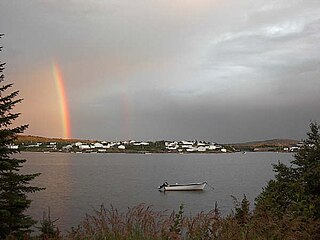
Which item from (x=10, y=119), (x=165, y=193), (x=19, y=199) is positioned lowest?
(x=165, y=193)

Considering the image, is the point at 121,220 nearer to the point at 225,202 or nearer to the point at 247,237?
the point at 247,237

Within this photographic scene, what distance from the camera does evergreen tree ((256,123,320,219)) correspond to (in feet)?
Result: 39.5

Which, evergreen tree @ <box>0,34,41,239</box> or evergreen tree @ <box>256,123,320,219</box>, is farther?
evergreen tree @ <box>0,34,41,239</box>

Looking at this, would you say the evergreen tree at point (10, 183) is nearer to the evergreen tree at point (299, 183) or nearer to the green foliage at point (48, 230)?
the green foliage at point (48, 230)

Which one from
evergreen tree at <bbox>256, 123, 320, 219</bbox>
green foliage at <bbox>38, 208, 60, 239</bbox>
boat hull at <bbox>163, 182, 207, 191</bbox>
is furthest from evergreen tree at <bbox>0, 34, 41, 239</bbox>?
boat hull at <bbox>163, 182, 207, 191</bbox>

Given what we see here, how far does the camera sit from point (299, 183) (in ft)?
43.9

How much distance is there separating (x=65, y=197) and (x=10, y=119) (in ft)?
129

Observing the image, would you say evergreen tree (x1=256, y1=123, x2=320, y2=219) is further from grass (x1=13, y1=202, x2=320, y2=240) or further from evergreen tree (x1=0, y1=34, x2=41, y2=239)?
evergreen tree (x1=0, y1=34, x2=41, y2=239)

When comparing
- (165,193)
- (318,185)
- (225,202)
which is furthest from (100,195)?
(318,185)

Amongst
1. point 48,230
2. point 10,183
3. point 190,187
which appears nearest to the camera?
point 48,230

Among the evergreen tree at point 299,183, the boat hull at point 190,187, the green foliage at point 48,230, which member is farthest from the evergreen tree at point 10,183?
the boat hull at point 190,187

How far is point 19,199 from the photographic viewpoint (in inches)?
667

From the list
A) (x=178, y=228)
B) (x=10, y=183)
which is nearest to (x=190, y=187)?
(x=10, y=183)

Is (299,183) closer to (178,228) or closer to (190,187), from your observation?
(178,228)
